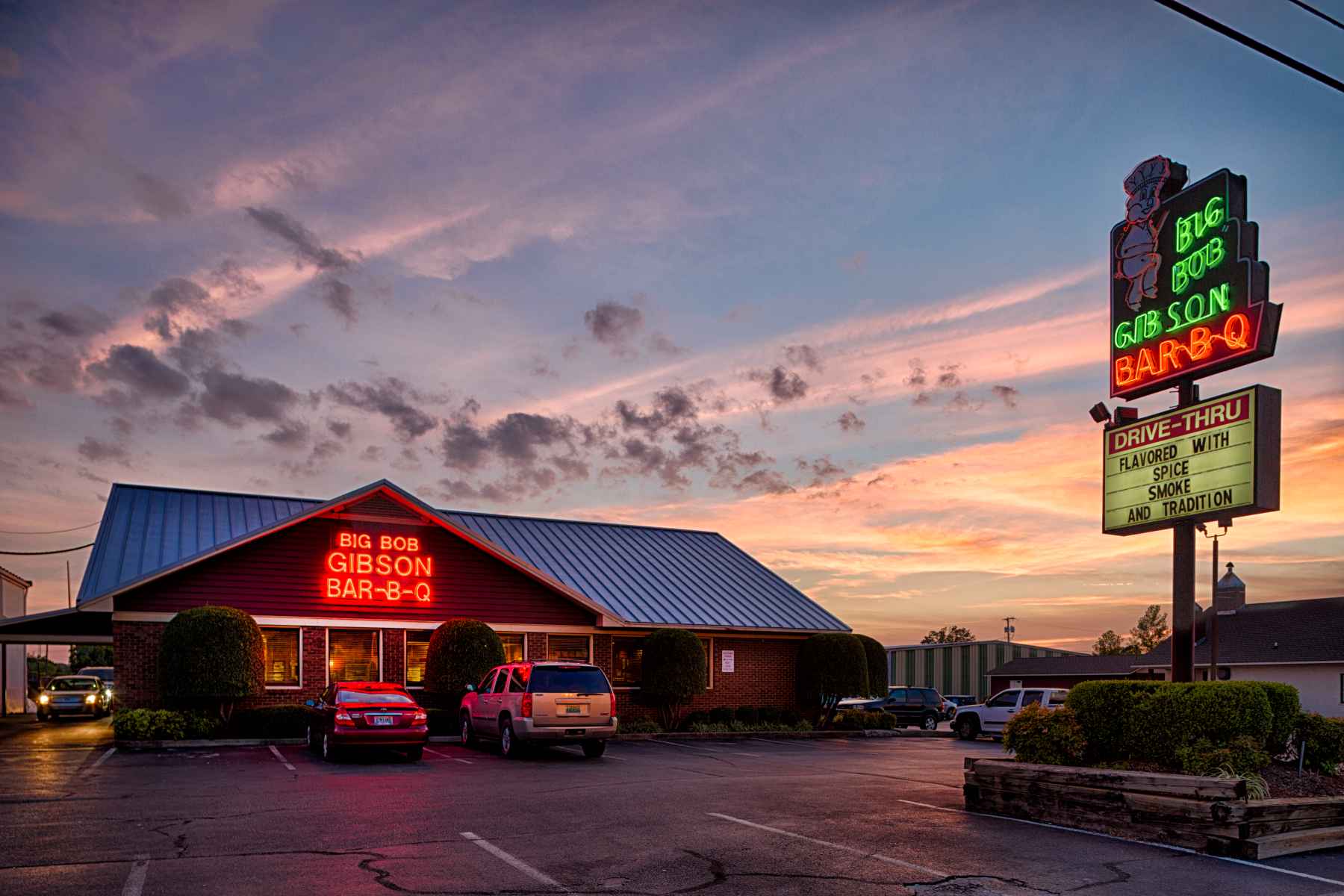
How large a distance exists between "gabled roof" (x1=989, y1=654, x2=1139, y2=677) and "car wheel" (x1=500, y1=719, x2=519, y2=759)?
149ft

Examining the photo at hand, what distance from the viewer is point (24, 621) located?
90.5 feet

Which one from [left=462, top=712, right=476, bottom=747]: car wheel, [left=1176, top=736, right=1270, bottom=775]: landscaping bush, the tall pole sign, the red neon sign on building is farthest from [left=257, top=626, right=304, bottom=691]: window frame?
[left=1176, top=736, right=1270, bottom=775]: landscaping bush

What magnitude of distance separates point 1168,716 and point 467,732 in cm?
1591

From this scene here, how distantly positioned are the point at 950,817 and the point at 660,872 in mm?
5495

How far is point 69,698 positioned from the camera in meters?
40.8

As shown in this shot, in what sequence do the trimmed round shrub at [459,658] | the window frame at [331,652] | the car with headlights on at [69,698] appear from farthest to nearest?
the car with headlights on at [69,698] < the window frame at [331,652] < the trimmed round shrub at [459,658]

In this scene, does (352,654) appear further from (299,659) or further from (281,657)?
(281,657)

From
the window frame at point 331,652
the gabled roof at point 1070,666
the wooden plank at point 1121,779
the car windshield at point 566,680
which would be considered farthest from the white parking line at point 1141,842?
the gabled roof at point 1070,666

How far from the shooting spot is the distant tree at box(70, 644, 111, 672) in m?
111

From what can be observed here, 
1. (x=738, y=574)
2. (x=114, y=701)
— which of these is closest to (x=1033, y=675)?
(x=738, y=574)

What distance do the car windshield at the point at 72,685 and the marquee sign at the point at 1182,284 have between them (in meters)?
39.7

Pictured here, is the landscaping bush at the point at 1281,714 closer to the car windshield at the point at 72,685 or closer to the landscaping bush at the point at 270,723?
the landscaping bush at the point at 270,723

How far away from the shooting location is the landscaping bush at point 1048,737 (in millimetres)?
14625

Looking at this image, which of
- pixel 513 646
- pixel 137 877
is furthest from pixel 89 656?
pixel 137 877
